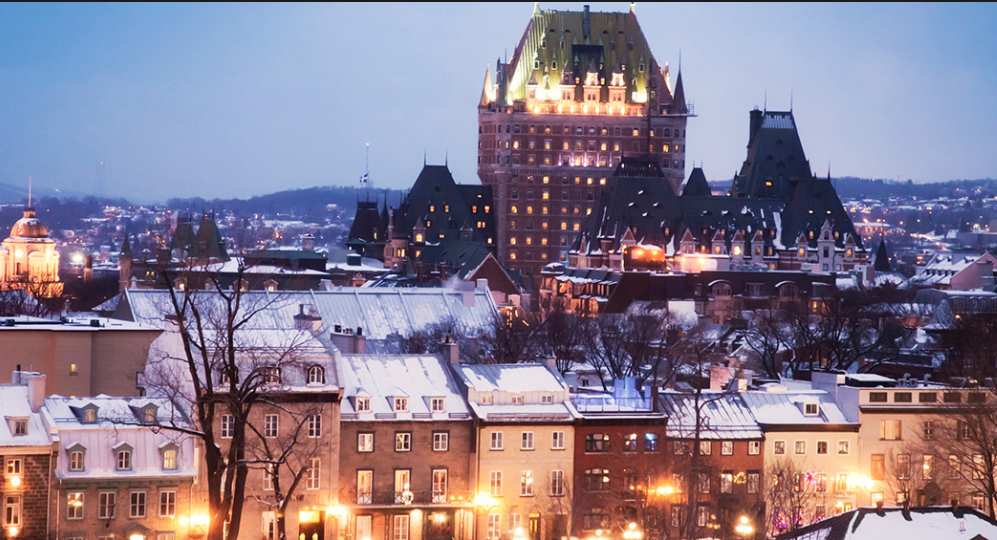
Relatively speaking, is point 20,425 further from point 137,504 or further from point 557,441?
point 557,441

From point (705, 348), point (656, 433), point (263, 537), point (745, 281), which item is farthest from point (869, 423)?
point (745, 281)

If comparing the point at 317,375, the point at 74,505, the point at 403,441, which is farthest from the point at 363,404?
the point at 74,505

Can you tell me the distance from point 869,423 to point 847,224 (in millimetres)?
116736

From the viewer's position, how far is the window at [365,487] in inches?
2343

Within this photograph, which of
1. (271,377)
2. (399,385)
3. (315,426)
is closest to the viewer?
(271,377)

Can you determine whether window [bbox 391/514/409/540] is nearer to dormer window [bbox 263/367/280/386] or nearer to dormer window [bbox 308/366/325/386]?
dormer window [bbox 308/366/325/386]

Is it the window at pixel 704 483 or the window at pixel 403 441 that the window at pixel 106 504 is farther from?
the window at pixel 704 483

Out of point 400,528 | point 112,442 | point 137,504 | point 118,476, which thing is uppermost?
point 112,442

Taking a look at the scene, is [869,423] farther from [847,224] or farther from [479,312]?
[847,224]

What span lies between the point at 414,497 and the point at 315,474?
3.43 m

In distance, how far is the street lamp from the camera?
5838 cm

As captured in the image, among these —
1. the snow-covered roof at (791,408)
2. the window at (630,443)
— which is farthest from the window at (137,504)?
the snow-covered roof at (791,408)

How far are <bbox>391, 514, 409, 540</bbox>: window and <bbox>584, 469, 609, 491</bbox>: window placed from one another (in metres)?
6.08

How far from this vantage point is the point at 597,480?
61.5 meters
